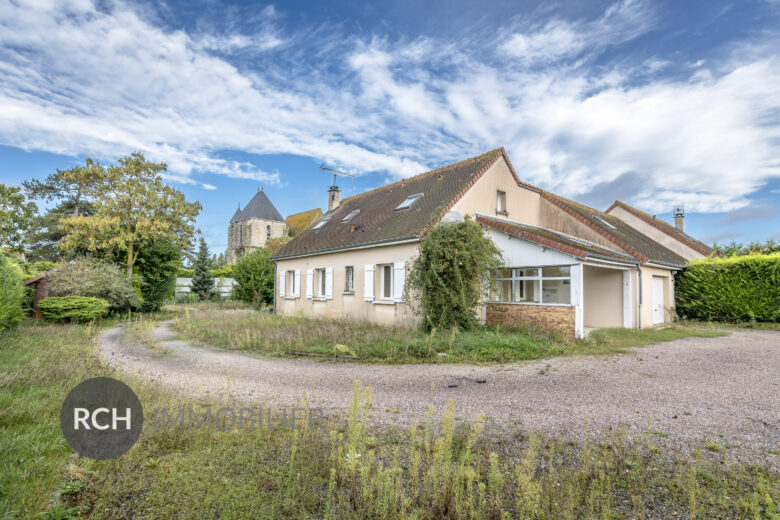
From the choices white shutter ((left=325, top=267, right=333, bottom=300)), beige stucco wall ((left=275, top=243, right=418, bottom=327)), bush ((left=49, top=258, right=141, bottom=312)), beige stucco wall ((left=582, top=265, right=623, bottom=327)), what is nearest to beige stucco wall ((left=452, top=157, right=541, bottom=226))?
beige stucco wall ((left=275, top=243, right=418, bottom=327))

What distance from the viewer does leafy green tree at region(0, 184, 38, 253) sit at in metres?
18.9

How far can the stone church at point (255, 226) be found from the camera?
56.0 meters

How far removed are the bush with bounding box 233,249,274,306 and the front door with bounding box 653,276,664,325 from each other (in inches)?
742

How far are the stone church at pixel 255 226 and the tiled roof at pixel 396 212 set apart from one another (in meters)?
38.1

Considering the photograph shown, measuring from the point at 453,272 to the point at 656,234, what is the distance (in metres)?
18.2

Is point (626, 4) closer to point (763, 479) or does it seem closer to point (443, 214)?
point (443, 214)

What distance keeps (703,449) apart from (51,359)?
9.25 metres

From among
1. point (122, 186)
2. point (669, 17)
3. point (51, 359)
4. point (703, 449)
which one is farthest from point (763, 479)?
point (122, 186)

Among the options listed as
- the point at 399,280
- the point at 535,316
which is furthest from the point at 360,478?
the point at 399,280

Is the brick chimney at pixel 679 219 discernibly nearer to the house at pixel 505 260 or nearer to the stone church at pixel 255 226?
the house at pixel 505 260

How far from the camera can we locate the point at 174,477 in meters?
2.77

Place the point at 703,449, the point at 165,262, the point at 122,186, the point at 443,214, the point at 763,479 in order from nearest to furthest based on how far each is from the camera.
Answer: the point at 763,479 → the point at 703,449 → the point at 443,214 → the point at 122,186 → the point at 165,262

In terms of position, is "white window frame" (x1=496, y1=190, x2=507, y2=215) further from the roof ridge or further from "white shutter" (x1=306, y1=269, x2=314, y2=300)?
"white shutter" (x1=306, y1=269, x2=314, y2=300)

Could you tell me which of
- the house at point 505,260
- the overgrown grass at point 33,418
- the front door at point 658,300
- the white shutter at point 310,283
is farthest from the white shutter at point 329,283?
the front door at point 658,300
